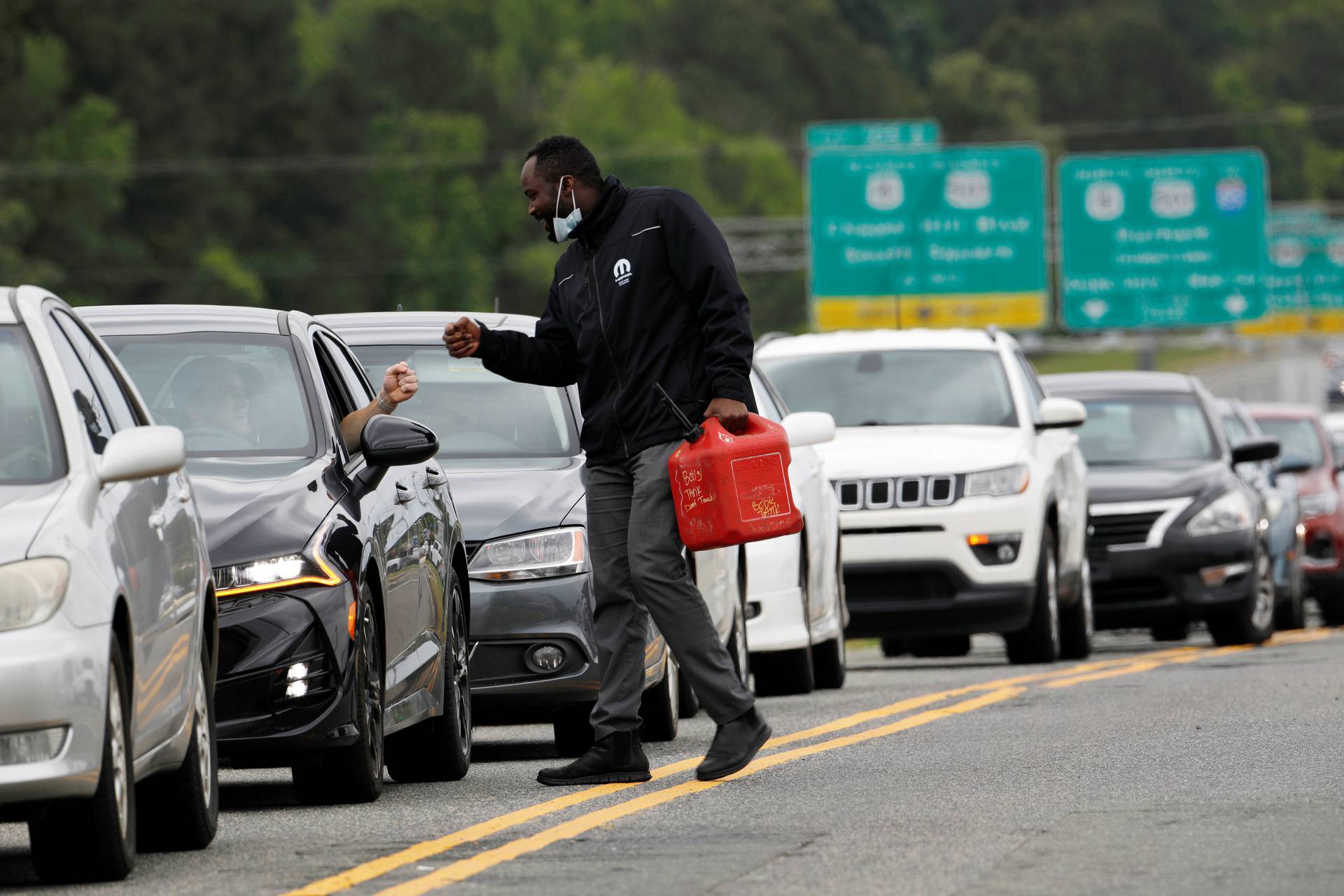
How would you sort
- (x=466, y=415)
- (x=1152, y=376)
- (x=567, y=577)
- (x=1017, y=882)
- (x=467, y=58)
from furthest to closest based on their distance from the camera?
(x=467, y=58) → (x=1152, y=376) → (x=466, y=415) → (x=567, y=577) → (x=1017, y=882)

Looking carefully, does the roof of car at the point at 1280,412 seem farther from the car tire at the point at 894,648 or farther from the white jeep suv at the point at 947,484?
the white jeep suv at the point at 947,484

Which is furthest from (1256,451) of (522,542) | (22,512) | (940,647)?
(22,512)

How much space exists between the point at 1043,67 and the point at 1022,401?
14017 cm

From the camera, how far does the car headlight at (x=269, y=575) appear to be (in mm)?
8992

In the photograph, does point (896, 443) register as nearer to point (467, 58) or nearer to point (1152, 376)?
point (1152, 376)

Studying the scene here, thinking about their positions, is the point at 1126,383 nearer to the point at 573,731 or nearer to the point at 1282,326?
the point at 573,731

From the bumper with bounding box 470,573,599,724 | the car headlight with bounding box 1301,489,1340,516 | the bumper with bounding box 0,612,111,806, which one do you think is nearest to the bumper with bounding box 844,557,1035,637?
the bumper with bounding box 470,573,599,724

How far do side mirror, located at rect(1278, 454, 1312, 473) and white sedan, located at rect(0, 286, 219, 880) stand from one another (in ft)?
52.5

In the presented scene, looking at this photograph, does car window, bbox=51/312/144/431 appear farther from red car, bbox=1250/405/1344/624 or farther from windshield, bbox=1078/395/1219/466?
red car, bbox=1250/405/1344/624

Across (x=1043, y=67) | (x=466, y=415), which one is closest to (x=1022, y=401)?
(x=466, y=415)

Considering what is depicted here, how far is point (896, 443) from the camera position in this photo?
1762 centimetres

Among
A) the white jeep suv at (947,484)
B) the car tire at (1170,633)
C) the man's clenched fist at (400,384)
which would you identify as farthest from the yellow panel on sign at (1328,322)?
the man's clenched fist at (400,384)

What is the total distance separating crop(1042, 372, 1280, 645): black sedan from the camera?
19.9 metres

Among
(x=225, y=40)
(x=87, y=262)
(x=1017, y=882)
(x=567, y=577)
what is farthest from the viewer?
(x=225, y=40)
